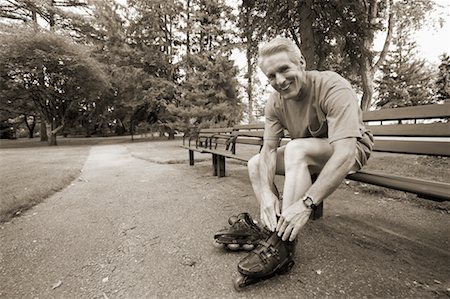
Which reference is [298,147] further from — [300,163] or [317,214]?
[317,214]

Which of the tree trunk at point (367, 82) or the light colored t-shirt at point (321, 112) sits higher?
the tree trunk at point (367, 82)

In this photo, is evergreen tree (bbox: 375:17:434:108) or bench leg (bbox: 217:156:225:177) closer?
bench leg (bbox: 217:156:225:177)

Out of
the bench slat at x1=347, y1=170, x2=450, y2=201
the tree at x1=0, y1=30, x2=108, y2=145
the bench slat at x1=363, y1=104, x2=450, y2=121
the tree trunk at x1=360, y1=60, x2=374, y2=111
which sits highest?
the tree at x1=0, y1=30, x2=108, y2=145

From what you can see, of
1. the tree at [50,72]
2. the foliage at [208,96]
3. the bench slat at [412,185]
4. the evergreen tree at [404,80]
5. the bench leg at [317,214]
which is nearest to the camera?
the bench slat at [412,185]

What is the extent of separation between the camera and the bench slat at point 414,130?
1.77 m

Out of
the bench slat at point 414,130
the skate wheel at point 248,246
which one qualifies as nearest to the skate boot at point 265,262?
the skate wheel at point 248,246

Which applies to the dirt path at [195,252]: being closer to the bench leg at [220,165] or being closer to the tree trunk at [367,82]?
the bench leg at [220,165]

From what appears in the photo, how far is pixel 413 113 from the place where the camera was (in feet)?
6.77

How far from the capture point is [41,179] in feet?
14.7

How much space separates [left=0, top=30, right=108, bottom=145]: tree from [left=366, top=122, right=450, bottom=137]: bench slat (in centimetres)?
1782

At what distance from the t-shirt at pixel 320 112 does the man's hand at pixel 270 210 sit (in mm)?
506

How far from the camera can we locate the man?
1.40m

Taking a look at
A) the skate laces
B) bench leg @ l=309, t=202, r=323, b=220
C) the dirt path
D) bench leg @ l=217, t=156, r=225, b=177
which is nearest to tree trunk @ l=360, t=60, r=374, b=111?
bench leg @ l=217, t=156, r=225, b=177

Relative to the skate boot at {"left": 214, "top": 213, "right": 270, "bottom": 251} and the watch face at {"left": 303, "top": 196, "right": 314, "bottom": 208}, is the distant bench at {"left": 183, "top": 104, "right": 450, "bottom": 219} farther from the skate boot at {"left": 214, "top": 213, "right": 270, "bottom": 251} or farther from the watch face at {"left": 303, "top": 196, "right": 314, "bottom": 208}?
the skate boot at {"left": 214, "top": 213, "right": 270, "bottom": 251}
